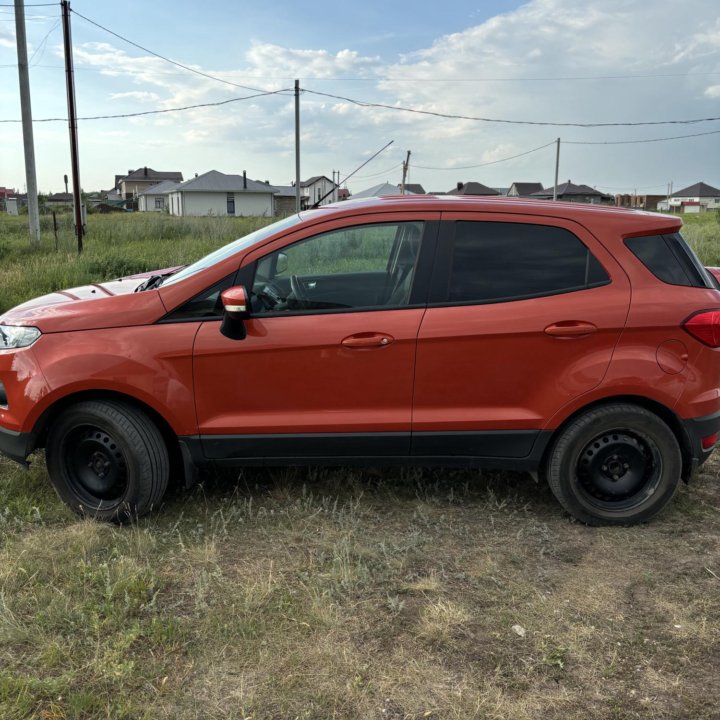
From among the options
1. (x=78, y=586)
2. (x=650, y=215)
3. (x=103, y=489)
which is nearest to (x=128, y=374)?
(x=103, y=489)

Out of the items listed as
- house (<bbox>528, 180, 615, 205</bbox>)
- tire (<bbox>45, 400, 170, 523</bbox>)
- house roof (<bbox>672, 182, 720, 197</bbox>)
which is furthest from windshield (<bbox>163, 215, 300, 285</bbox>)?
house roof (<bbox>672, 182, 720, 197</bbox>)

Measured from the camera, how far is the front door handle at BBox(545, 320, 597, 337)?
331 centimetres

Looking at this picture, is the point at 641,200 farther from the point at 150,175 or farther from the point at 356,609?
the point at 356,609

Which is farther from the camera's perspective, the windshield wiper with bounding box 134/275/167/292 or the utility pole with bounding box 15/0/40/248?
the utility pole with bounding box 15/0/40/248

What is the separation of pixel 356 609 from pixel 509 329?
1.55 meters

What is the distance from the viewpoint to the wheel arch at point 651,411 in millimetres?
3424

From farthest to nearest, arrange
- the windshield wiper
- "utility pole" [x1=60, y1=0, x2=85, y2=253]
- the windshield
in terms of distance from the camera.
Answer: "utility pole" [x1=60, y1=0, x2=85, y2=253], the windshield wiper, the windshield

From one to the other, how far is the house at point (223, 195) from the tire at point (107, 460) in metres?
62.3

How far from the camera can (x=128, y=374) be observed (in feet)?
10.9

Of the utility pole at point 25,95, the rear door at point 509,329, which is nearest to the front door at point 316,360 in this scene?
the rear door at point 509,329

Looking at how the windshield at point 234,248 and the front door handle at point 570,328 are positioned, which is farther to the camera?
the windshield at point 234,248

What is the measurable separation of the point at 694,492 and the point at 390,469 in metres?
1.92

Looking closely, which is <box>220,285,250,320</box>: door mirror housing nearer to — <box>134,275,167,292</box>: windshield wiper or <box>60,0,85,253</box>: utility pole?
<box>134,275,167,292</box>: windshield wiper

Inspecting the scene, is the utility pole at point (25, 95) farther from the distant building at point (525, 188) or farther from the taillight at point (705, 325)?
the distant building at point (525, 188)
